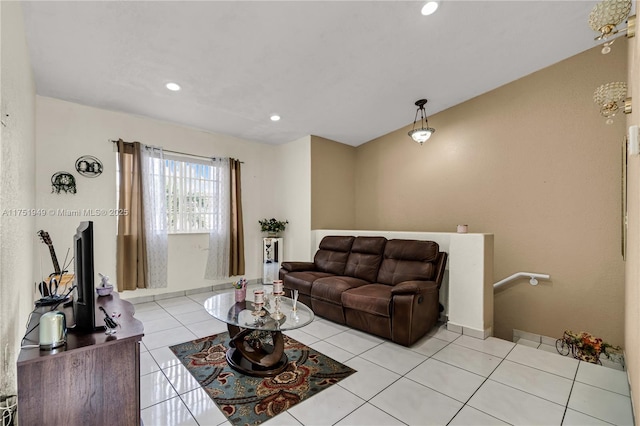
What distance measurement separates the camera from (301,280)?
12.1 ft

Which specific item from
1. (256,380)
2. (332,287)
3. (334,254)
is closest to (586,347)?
(332,287)

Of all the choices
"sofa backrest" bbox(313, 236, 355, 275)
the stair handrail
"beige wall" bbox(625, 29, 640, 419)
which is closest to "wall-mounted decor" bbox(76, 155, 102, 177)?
"sofa backrest" bbox(313, 236, 355, 275)

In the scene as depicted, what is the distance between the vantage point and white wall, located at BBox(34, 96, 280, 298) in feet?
11.2

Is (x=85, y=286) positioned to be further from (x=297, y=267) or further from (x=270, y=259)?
(x=270, y=259)

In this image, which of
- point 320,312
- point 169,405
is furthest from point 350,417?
point 320,312

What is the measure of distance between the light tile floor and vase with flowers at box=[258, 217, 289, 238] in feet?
8.57

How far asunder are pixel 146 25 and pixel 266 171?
3.34m

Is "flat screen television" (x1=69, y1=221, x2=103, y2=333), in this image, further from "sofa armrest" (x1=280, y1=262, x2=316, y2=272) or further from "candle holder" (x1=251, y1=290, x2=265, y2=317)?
"sofa armrest" (x1=280, y1=262, x2=316, y2=272)

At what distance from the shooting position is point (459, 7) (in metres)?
2.40

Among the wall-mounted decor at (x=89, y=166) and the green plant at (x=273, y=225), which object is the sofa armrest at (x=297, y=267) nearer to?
the green plant at (x=273, y=225)

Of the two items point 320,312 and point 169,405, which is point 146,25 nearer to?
point 169,405

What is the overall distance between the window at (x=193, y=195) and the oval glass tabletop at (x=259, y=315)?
2216mm

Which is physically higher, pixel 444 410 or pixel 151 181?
pixel 151 181

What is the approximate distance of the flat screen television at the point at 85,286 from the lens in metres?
1.44
